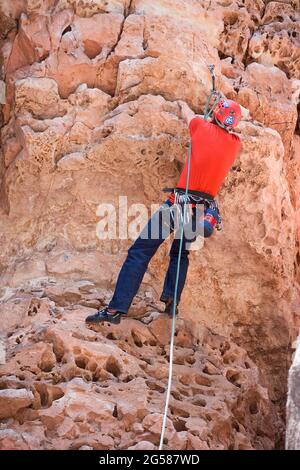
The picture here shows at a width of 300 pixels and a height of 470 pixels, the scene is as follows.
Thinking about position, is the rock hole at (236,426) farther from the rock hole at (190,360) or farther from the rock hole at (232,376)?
the rock hole at (190,360)

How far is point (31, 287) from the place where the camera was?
19.1 feet

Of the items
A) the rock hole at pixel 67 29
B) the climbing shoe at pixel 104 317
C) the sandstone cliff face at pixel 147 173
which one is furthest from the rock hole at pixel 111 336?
the rock hole at pixel 67 29

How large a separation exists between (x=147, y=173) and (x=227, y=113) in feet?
3.62

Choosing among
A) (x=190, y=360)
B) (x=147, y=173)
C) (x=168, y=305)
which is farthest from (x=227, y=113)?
(x=190, y=360)

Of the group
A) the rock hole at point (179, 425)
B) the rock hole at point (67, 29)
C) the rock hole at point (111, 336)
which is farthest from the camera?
the rock hole at point (67, 29)

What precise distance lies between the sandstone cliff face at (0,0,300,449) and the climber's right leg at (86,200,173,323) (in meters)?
0.18

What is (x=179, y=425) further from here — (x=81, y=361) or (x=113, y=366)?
(x=81, y=361)

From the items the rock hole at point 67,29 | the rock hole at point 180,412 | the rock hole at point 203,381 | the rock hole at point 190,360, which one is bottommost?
the rock hole at point 180,412

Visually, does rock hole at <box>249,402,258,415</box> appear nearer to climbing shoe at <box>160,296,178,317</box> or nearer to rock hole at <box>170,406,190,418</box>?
rock hole at <box>170,406,190,418</box>

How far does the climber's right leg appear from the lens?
5.29 meters

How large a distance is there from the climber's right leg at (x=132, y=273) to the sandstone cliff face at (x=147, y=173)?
0.58 ft

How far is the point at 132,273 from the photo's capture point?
5.30 meters

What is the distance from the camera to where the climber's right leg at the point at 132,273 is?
17.3 ft
